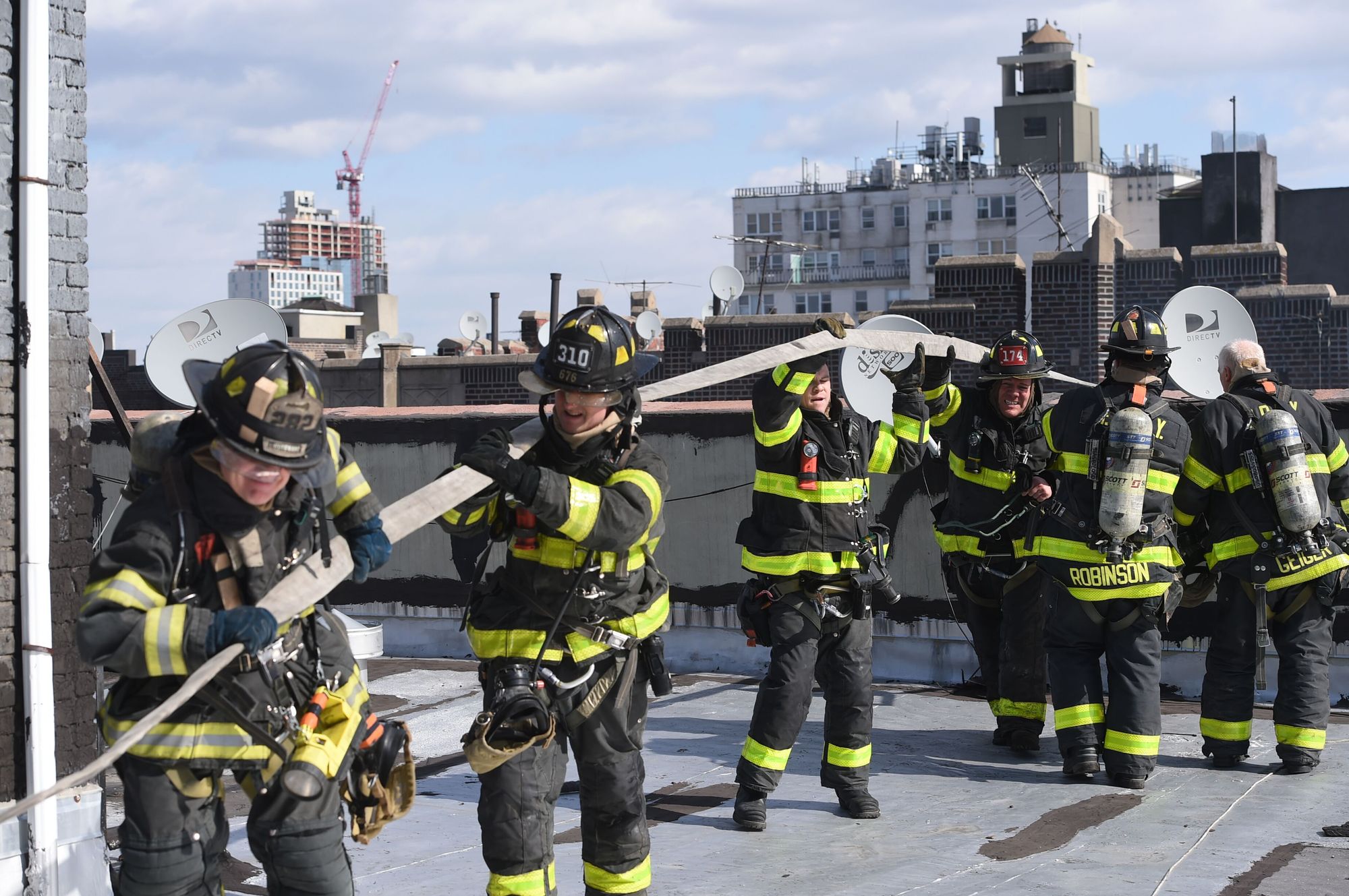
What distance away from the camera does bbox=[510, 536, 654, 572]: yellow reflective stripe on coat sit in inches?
201

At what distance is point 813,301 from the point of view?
320 feet

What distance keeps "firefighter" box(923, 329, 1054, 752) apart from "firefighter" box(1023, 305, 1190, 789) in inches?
18.8

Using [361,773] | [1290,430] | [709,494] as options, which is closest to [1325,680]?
[1290,430]

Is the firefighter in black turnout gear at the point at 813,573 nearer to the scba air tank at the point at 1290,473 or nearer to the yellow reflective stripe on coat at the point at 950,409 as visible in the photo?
the yellow reflective stripe on coat at the point at 950,409

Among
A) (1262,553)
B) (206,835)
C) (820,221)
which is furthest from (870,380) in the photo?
Answer: (820,221)

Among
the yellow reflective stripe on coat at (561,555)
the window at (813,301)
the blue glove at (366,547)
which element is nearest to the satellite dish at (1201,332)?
the yellow reflective stripe on coat at (561,555)

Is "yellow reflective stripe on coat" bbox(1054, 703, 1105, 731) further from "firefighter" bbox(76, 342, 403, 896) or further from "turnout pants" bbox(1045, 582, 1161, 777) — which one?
"firefighter" bbox(76, 342, 403, 896)

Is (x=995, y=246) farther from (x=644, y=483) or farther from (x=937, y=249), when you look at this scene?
(x=644, y=483)

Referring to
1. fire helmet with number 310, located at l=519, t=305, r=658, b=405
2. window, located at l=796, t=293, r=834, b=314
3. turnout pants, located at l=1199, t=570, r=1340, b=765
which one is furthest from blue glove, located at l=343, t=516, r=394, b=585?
window, located at l=796, t=293, r=834, b=314

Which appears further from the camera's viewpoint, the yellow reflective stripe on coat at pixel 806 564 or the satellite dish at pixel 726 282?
the satellite dish at pixel 726 282

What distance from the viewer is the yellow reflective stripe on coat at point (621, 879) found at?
5164 millimetres

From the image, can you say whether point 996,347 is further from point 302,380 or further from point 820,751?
point 302,380

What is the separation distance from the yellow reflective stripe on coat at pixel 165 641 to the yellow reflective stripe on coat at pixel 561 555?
4.56 feet

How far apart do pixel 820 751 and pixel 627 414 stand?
336 centimetres
